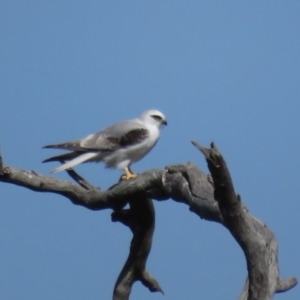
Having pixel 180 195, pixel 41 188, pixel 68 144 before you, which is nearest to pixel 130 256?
pixel 41 188

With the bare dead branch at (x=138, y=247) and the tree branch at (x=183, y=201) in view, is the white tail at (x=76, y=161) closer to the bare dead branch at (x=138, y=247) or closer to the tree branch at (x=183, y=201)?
the tree branch at (x=183, y=201)

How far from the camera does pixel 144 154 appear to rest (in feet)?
19.4

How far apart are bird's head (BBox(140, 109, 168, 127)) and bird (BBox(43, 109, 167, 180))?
0.09 meters

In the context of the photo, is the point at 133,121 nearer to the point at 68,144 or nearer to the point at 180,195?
the point at 68,144

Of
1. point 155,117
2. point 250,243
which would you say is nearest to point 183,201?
point 250,243

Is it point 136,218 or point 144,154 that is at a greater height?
point 144,154

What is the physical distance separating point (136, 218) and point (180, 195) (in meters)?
0.89

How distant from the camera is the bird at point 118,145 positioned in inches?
215

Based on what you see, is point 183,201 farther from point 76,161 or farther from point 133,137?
point 133,137

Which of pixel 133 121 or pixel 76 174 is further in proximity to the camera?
pixel 133 121

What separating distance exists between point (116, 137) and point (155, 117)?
61 cm

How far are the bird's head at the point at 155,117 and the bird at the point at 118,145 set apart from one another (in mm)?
87

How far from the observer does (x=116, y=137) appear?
5719 mm

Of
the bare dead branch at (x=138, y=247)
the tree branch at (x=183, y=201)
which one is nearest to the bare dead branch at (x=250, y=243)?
the tree branch at (x=183, y=201)
